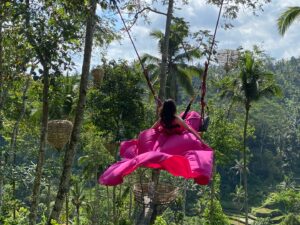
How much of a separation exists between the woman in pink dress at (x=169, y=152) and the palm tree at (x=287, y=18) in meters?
8.85

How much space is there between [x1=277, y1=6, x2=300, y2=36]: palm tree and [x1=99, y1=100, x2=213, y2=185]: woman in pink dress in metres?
8.85

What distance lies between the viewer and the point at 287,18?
1429cm

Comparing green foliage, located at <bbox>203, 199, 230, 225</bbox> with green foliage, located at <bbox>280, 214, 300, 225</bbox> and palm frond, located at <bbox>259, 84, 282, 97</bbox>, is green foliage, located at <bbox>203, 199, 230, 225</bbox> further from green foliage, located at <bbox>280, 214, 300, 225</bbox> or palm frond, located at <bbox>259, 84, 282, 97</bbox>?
green foliage, located at <bbox>280, 214, 300, 225</bbox>

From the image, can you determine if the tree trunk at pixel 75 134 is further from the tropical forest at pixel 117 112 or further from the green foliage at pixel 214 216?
the green foliage at pixel 214 216

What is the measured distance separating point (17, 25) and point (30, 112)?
13.7 meters

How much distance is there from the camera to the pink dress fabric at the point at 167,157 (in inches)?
190

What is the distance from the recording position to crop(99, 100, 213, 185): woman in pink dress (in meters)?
4.84

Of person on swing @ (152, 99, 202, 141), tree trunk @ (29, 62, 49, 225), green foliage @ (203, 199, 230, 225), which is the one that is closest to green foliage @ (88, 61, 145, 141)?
green foliage @ (203, 199, 230, 225)

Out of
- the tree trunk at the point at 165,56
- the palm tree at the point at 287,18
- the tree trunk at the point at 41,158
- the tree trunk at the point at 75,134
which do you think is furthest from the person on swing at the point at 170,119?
the palm tree at the point at 287,18

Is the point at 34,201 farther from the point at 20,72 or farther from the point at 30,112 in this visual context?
the point at 30,112

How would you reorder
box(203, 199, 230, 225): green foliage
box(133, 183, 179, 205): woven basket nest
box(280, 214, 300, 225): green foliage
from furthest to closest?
box(280, 214, 300, 225): green foliage, box(203, 199, 230, 225): green foliage, box(133, 183, 179, 205): woven basket nest

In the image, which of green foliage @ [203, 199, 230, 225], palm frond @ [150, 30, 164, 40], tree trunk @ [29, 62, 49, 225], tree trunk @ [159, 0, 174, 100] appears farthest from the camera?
green foliage @ [203, 199, 230, 225]

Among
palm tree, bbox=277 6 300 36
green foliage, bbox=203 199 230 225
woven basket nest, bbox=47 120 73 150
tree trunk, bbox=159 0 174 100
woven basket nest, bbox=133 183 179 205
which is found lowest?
green foliage, bbox=203 199 230 225

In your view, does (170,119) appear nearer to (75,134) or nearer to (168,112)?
(168,112)
